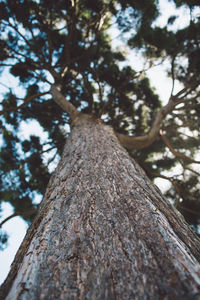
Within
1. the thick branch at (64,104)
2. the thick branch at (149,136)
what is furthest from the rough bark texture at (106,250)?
the thick branch at (64,104)

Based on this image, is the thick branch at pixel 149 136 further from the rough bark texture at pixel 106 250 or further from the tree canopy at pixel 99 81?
the rough bark texture at pixel 106 250

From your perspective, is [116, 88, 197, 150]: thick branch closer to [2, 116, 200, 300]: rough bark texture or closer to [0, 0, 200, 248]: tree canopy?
[0, 0, 200, 248]: tree canopy

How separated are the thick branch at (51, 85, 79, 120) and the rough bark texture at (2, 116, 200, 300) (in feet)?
7.93

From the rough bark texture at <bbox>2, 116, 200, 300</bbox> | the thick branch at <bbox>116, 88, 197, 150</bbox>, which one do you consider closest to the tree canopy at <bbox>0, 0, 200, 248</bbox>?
the thick branch at <bbox>116, 88, 197, 150</bbox>

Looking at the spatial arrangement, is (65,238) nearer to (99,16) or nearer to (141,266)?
(141,266)

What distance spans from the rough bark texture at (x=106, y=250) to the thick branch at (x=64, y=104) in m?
2.42

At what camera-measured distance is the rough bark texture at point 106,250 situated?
0.55m

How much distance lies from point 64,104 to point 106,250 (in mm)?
3401

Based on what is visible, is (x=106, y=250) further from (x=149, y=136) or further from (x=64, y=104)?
(x=64, y=104)

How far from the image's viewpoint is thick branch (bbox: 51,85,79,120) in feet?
11.1

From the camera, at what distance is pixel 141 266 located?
0.60 meters

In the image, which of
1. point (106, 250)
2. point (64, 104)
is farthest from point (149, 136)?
point (106, 250)

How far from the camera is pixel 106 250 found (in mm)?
692

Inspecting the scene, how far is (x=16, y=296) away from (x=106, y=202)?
55 centimetres
